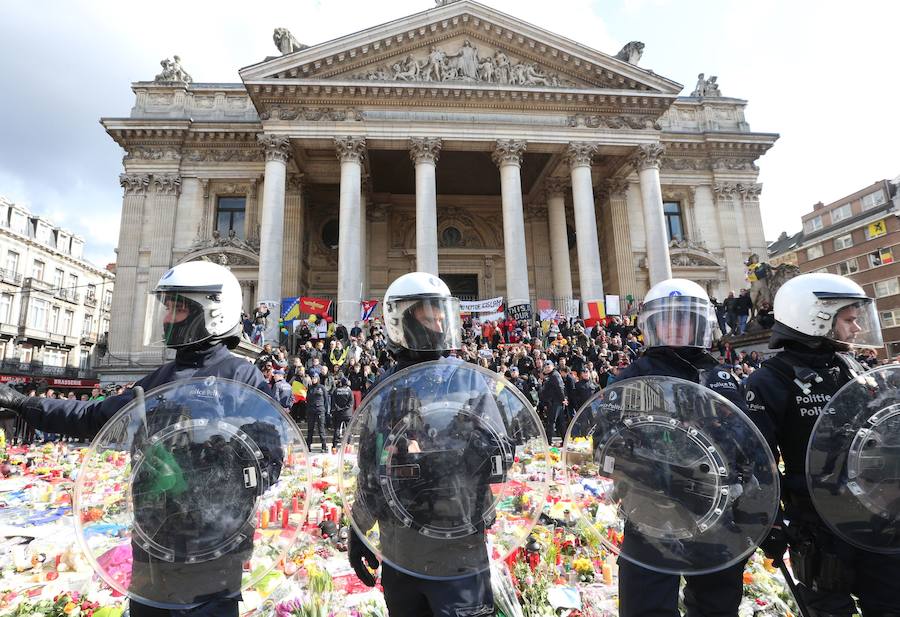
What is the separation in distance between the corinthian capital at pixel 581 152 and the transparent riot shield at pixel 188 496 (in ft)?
67.9

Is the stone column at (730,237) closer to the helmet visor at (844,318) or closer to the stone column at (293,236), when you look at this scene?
the stone column at (293,236)

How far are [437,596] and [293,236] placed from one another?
21838 mm

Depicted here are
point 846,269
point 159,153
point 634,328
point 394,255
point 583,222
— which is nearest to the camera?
point 634,328

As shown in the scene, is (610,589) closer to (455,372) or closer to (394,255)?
(455,372)

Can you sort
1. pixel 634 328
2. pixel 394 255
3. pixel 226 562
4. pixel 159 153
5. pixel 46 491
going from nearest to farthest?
pixel 226 562 < pixel 46 491 < pixel 634 328 < pixel 159 153 < pixel 394 255

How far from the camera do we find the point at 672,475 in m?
2.18

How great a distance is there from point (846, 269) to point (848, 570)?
51.0 meters

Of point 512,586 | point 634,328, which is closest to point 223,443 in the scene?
point 512,586

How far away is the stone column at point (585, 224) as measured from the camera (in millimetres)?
19609

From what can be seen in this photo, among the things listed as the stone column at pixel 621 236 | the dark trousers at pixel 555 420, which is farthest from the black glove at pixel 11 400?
the stone column at pixel 621 236

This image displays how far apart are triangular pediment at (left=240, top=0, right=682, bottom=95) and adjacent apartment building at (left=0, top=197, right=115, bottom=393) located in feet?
83.2

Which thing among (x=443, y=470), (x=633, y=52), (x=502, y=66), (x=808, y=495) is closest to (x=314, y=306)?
(x=502, y=66)

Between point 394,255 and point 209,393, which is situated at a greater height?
point 394,255

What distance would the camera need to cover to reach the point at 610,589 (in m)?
3.56
